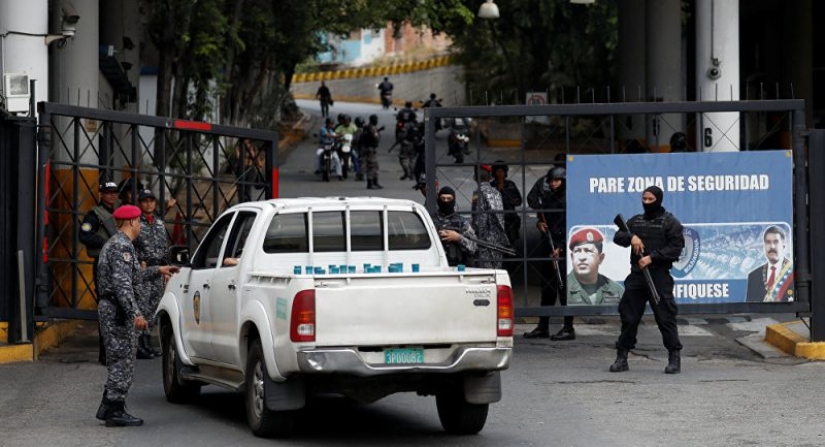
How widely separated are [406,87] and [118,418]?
69.6 m

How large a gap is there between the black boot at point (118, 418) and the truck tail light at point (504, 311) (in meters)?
3.12

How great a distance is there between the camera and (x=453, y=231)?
15984mm

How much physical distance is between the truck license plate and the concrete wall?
6277 cm

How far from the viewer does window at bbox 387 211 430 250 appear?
12734mm

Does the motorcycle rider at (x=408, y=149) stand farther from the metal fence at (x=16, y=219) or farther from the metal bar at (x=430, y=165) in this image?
the metal fence at (x=16, y=219)

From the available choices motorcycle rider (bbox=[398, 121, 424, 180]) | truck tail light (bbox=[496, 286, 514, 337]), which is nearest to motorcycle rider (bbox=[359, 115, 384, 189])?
motorcycle rider (bbox=[398, 121, 424, 180])

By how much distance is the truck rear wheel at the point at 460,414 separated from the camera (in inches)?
459

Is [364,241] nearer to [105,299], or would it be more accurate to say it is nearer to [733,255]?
[105,299]

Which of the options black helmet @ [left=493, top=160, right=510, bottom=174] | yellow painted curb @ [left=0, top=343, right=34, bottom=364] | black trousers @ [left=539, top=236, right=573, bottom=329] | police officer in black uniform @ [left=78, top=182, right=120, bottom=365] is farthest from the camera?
black helmet @ [left=493, top=160, right=510, bottom=174]

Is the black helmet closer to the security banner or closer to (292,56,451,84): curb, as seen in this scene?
the security banner

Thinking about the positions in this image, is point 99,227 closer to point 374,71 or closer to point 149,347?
point 149,347

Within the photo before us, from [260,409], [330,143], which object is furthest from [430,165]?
[330,143]

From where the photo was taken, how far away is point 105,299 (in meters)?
12.2

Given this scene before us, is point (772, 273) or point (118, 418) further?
point (772, 273)
